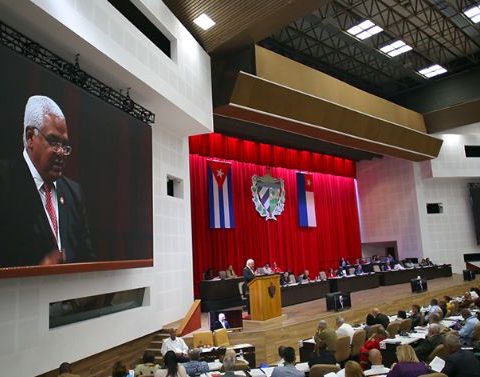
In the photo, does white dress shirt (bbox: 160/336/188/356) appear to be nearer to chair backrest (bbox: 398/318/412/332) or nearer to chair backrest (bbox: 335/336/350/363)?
chair backrest (bbox: 335/336/350/363)

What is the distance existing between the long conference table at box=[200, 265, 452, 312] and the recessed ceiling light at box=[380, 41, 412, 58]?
8.31 meters

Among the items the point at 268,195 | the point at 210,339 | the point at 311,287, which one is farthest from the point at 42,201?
the point at 268,195

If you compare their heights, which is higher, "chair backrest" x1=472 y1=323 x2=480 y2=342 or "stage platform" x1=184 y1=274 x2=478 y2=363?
"chair backrest" x1=472 y1=323 x2=480 y2=342

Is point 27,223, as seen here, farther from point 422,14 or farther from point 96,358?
point 422,14

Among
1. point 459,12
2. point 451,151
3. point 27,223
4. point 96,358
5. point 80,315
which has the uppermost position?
point 459,12

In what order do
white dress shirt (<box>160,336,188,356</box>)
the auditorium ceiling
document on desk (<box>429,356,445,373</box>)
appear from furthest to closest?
1. the auditorium ceiling
2. white dress shirt (<box>160,336,188,356</box>)
3. document on desk (<box>429,356,445,373</box>)

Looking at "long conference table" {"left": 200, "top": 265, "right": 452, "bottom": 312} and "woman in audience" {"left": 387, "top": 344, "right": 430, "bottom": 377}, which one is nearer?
"woman in audience" {"left": 387, "top": 344, "right": 430, "bottom": 377}

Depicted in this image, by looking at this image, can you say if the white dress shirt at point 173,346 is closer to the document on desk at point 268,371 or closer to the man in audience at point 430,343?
the document on desk at point 268,371

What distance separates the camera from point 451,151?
19.9 m

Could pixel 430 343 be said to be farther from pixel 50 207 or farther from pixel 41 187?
pixel 41 187

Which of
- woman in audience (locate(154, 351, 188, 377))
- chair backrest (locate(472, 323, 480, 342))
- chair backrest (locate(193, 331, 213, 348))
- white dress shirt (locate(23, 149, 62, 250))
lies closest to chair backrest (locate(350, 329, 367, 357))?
chair backrest (locate(472, 323, 480, 342))

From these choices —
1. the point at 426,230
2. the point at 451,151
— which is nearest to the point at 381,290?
the point at 426,230

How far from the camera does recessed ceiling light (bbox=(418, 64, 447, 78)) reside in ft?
57.4

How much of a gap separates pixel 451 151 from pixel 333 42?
8.35m
